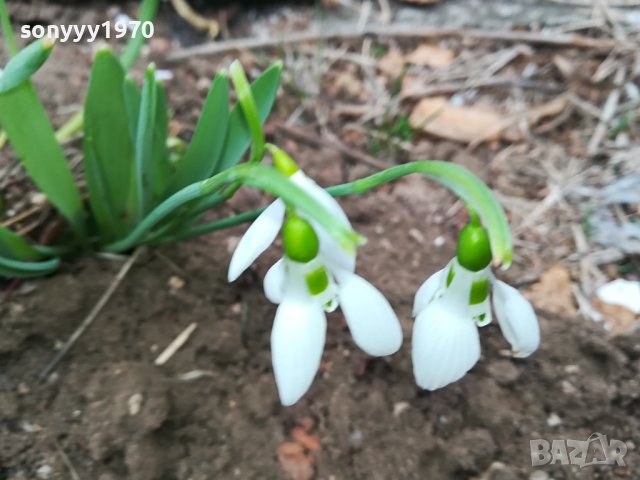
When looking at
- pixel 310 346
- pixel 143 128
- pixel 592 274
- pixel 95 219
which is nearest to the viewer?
pixel 310 346

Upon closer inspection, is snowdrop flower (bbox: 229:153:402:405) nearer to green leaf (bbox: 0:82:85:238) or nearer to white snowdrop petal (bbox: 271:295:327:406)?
white snowdrop petal (bbox: 271:295:327:406)

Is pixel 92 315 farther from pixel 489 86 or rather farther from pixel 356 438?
pixel 489 86

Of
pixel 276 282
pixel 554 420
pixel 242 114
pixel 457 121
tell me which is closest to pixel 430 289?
pixel 276 282

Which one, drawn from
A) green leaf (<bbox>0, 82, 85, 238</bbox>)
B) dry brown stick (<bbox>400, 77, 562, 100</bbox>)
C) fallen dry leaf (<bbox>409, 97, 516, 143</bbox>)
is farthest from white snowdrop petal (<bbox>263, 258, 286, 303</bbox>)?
dry brown stick (<bbox>400, 77, 562, 100</bbox>)

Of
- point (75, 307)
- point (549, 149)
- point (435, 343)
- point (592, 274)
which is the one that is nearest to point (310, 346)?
point (435, 343)

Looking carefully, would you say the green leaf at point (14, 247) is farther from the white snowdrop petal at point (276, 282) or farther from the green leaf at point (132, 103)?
the white snowdrop petal at point (276, 282)

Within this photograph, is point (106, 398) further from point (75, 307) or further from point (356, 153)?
point (356, 153)
